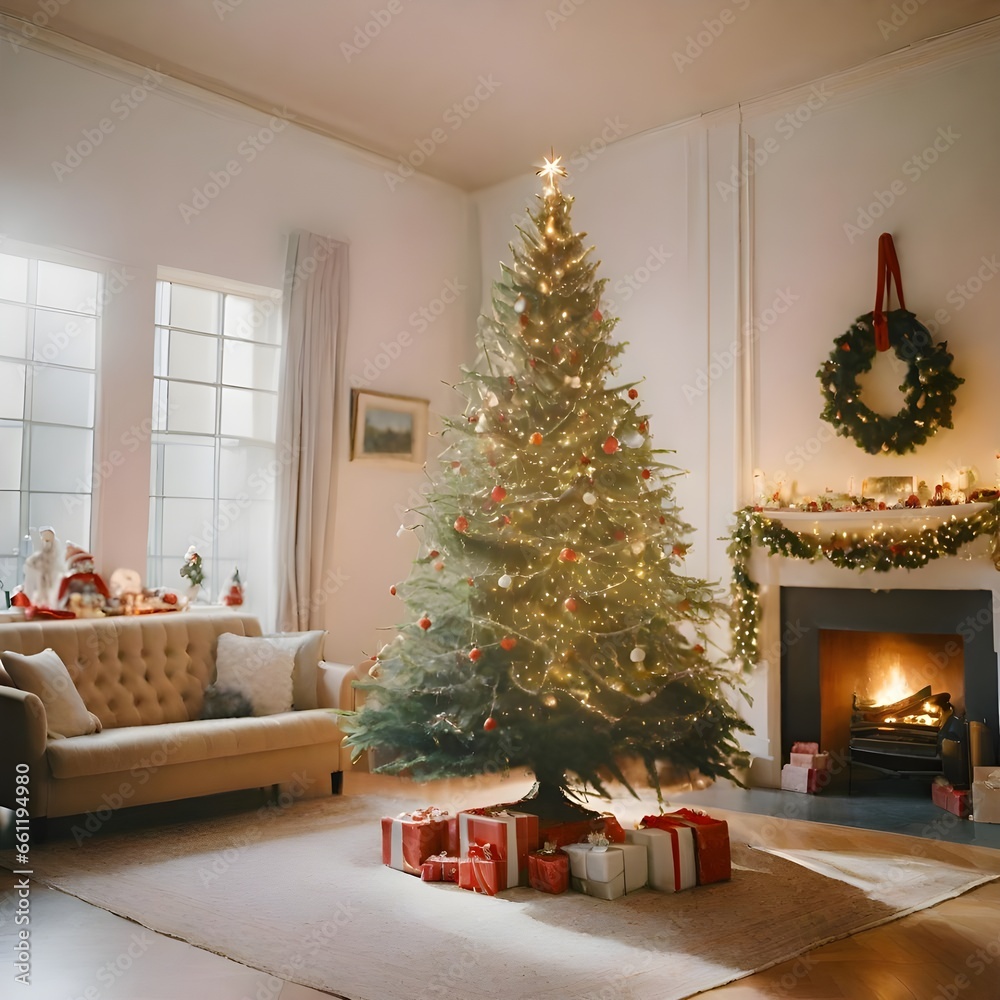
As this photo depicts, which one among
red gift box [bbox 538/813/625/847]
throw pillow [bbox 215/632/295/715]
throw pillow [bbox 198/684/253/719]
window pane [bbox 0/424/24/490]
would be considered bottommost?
red gift box [bbox 538/813/625/847]

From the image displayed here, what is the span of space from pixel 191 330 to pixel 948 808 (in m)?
4.95

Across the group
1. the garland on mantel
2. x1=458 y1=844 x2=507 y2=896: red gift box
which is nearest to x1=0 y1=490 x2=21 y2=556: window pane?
x1=458 y1=844 x2=507 y2=896: red gift box

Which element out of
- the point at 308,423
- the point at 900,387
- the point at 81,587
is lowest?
the point at 81,587

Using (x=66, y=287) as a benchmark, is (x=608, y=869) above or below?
below

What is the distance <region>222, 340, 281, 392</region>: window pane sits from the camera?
21.6ft

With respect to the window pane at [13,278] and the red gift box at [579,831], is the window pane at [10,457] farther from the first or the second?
the red gift box at [579,831]

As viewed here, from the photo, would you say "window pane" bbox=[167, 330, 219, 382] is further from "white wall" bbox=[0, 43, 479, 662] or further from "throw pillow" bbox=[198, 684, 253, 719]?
"throw pillow" bbox=[198, 684, 253, 719]

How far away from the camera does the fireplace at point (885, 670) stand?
5.39 m

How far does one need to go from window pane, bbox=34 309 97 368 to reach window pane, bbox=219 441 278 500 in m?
1.01

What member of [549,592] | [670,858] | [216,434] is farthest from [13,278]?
[670,858]

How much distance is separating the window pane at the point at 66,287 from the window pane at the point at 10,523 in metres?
1.06

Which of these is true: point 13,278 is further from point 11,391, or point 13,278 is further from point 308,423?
point 308,423

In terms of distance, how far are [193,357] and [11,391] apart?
1.11m

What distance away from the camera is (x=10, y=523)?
5.54 m
